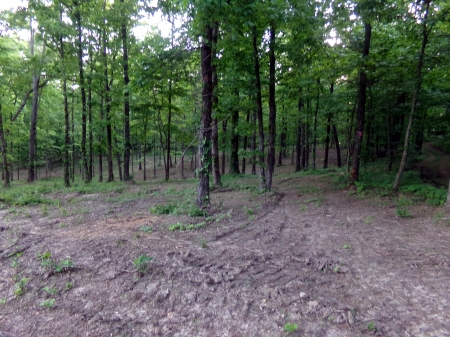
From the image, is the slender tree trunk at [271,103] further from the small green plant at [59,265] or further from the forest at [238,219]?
the small green plant at [59,265]

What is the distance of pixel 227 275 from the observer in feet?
13.4

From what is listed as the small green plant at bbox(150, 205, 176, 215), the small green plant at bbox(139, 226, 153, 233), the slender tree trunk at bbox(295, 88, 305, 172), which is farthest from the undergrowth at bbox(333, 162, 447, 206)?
the small green plant at bbox(139, 226, 153, 233)

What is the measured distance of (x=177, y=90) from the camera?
15.7 metres

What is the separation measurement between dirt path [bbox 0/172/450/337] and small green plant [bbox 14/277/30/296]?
0.06 meters

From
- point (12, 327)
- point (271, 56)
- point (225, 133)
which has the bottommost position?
point (12, 327)

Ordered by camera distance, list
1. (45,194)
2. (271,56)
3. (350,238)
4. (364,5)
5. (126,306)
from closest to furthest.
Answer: (126,306) → (350,238) → (364,5) → (271,56) → (45,194)

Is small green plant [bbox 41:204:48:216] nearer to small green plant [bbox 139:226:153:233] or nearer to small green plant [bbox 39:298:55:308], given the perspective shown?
small green plant [bbox 139:226:153:233]

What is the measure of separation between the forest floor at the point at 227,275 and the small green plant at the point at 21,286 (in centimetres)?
2

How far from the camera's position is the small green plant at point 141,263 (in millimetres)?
4134

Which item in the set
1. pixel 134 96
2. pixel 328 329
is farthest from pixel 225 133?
pixel 328 329

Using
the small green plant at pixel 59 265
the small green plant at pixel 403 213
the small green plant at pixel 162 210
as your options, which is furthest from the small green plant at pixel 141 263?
the small green plant at pixel 403 213

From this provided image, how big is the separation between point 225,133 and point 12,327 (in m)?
14.6

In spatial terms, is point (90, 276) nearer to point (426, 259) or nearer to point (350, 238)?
point (350, 238)

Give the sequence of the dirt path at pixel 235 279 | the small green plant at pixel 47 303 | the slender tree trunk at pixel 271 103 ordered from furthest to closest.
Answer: the slender tree trunk at pixel 271 103
the small green plant at pixel 47 303
the dirt path at pixel 235 279
